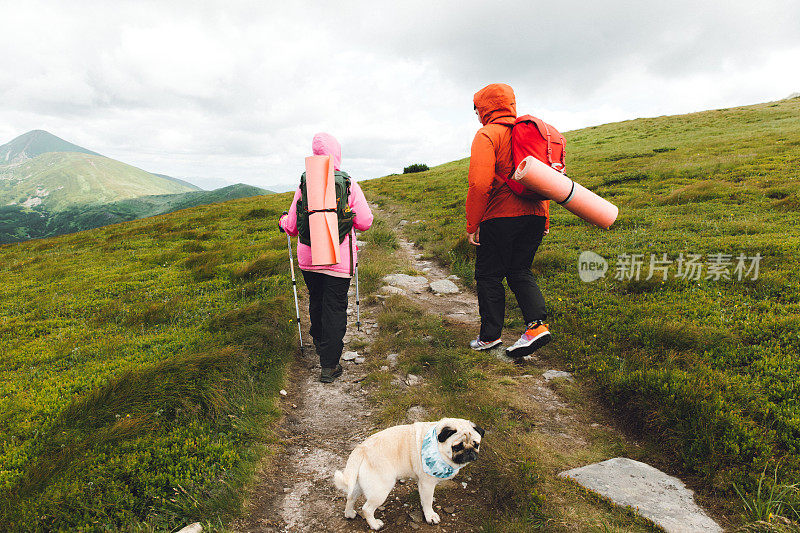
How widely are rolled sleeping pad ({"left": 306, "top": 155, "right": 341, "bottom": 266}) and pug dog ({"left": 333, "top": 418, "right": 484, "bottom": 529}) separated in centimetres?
328

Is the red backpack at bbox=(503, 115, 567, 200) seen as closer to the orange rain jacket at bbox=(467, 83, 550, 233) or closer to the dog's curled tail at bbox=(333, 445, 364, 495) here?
the orange rain jacket at bbox=(467, 83, 550, 233)

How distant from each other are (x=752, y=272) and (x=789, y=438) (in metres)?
5.18

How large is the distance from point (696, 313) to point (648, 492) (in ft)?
13.6

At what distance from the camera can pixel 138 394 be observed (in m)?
5.23

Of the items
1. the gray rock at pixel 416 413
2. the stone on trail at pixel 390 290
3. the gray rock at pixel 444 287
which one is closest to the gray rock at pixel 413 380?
the gray rock at pixel 416 413

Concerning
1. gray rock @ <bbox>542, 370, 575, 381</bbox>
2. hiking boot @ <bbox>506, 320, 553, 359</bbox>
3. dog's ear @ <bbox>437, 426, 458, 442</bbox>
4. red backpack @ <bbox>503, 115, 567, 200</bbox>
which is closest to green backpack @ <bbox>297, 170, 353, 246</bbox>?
red backpack @ <bbox>503, 115, 567, 200</bbox>

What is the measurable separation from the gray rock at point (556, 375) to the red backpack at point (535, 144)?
288 cm

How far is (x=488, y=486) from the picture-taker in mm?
4160

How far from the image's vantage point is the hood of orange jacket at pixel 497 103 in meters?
6.18

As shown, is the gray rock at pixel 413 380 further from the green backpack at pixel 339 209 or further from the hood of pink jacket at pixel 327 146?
the hood of pink jacket at pixel 327 146

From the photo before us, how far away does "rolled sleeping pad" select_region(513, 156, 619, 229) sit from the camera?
5.32 m

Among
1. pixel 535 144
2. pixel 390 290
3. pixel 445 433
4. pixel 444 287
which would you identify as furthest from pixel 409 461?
pixel 444 287

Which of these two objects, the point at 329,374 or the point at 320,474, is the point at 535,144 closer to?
the point at 329,374

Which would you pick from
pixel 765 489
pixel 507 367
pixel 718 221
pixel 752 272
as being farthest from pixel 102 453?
pixel 718 221
